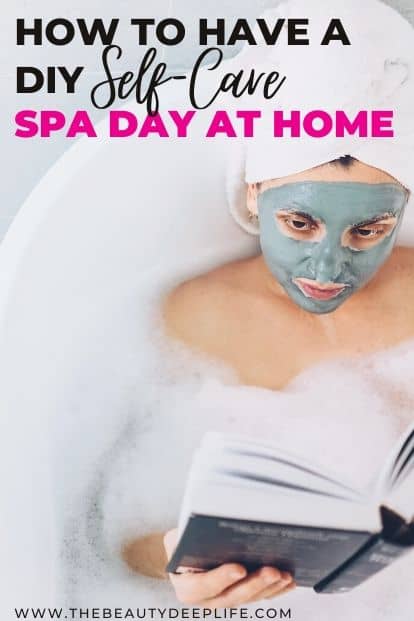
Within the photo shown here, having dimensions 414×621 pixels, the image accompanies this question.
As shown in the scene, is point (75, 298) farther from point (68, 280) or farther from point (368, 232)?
Result: point (368, 232)

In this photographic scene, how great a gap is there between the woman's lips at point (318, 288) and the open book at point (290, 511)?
0.76 feet

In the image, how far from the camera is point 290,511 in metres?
1.05

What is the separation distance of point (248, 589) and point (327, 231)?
53cm

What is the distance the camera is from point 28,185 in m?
1.19

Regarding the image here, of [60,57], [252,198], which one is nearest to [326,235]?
[252,198]

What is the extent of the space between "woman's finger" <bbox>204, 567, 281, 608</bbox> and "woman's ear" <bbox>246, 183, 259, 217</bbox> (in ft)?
1.68

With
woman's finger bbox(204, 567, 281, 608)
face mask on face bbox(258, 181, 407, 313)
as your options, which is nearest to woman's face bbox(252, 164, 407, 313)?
face mask on face bbox(258, 181, 407, 313)

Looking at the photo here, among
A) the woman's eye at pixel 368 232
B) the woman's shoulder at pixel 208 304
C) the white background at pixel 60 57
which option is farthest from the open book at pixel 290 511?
the white background at pixel 60 57

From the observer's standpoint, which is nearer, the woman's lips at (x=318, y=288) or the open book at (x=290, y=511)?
the open book at (x=290, y=511)

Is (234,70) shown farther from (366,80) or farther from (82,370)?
(82,370)

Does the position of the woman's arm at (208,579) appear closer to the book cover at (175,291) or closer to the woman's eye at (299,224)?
the book cover at (175,291)

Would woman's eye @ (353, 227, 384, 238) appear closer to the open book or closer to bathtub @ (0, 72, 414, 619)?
bathtub @ (0, 72, 414, 619)

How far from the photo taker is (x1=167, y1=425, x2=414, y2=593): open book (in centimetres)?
A: 105

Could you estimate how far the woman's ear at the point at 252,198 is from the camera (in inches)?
45.7
